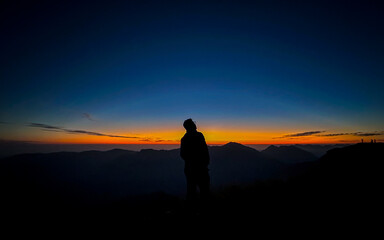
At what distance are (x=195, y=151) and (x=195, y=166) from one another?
557 millimetres

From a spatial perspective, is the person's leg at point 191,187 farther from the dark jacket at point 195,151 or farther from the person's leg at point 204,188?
the dark jacket at point 195,151

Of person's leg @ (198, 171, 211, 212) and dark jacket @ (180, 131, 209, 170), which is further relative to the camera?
dark jacket @ (180, 131, 209, 170)

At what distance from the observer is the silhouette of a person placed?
5.79 metres

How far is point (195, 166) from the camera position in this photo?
19.2 feet

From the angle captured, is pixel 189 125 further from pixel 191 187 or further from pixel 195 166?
pixel 191 187

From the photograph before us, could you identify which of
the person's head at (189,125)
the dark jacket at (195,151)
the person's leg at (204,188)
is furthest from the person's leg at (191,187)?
the person's head at (189,125)

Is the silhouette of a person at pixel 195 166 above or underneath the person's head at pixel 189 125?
underneath

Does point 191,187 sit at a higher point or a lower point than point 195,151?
lower

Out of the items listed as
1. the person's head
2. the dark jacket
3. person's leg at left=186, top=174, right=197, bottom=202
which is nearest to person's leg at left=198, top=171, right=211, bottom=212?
person's leg at left=186, top=174, right=197, bottom=202

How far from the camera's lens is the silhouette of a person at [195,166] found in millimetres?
5793

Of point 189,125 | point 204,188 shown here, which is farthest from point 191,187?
point 189,125

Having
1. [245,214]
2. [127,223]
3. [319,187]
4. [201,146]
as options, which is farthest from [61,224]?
[319,187]

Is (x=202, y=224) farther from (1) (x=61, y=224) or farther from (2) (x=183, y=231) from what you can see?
(1) (x=61, y=224)

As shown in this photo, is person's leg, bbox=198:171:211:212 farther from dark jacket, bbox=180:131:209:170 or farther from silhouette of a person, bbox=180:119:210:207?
dark jacket, bbox=180:131:209:170
